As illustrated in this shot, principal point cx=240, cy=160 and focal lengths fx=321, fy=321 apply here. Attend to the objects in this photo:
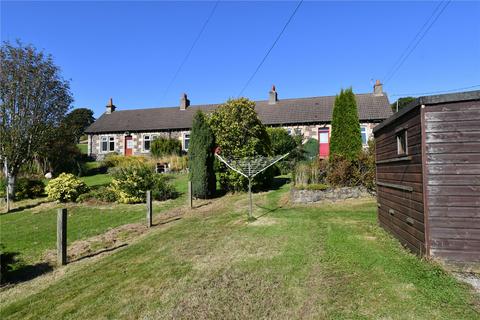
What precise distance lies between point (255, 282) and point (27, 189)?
15605 millimetres

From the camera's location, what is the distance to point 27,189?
15984 millimetres

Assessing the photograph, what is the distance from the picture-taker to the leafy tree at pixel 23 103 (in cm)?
1523

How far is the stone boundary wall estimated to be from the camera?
11.4 metres

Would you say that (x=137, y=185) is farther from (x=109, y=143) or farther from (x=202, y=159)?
(x=109, y=143)

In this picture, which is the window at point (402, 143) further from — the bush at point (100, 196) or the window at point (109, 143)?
the window at point (109, 143)

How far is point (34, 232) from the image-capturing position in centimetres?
949

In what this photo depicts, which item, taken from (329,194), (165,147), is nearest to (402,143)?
(329,194)

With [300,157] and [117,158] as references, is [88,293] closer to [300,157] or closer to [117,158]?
[300,157]

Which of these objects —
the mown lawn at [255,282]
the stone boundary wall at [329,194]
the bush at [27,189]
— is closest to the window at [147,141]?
the bush at [27,189]

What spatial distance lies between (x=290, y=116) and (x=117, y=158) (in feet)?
47.7

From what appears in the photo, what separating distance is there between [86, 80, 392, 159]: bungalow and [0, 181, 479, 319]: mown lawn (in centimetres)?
1813

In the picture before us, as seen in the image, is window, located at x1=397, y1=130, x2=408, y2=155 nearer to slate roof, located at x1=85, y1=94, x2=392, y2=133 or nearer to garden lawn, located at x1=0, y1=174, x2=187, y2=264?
garden lawn, located at x1=0, y1=174, x2=187, y2=264

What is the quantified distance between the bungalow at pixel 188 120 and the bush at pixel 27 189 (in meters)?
12.9

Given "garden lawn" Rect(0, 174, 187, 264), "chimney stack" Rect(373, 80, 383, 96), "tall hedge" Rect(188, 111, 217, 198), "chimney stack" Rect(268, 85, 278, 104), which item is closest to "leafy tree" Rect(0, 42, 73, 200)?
"garden lawn" Rect(0, 174, 187, 264)
